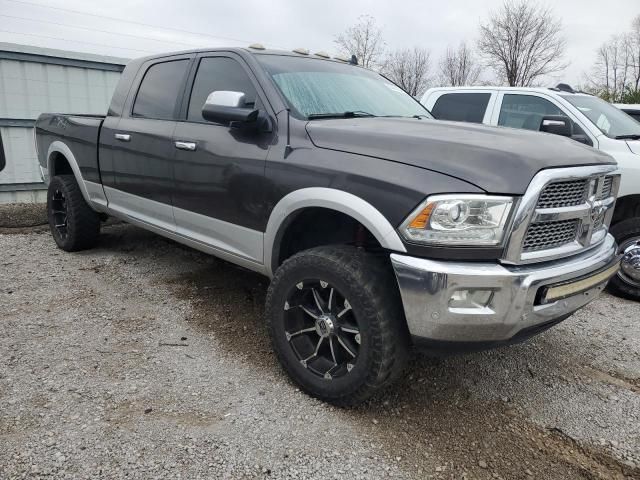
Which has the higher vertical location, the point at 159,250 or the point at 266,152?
the point at 266,152

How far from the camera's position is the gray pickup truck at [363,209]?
217 cm

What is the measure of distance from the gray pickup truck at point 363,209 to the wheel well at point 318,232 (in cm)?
1

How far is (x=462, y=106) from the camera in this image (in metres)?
6.07

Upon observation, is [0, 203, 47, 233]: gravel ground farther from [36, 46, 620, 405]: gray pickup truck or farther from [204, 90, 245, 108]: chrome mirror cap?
[204, 90, 245, 108]: chrome mirror cap

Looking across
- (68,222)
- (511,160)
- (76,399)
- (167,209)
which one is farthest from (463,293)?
(68,222)

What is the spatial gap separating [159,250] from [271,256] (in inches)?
114

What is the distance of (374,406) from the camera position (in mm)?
2701

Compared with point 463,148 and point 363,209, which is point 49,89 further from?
point 463,148

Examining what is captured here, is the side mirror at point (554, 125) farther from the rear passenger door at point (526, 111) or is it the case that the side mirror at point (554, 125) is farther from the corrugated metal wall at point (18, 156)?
the corrugated metal wall at point (18, 156)

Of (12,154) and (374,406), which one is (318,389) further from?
(12,154)

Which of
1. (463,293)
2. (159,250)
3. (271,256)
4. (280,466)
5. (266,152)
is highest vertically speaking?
(266,152)

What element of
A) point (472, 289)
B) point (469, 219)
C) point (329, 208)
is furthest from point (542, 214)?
point (329, 208)

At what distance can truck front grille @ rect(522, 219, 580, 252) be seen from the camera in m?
2.29

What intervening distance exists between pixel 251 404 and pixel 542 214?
1.74 meters
